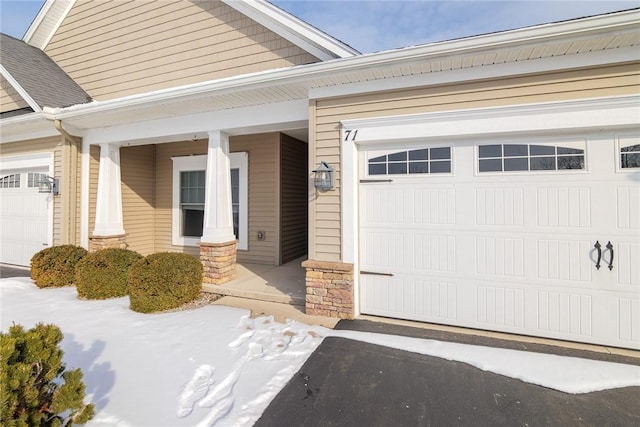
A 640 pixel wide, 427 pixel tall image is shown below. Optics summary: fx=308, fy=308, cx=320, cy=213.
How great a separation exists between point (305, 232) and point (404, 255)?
4.48 meters

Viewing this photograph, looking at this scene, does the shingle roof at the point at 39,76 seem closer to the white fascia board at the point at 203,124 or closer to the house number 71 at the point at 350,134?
the white fascia board at the point at 203,124

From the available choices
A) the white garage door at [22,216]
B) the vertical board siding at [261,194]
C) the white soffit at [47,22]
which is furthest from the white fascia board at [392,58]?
the white soffit at [47,22]

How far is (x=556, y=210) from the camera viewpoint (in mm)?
3520

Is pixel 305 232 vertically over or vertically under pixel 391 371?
over

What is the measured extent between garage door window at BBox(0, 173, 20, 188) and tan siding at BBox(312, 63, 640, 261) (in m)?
7.92

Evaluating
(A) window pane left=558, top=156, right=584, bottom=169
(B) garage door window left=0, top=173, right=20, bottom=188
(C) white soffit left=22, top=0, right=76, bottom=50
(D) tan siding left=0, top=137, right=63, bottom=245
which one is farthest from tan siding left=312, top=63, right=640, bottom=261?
(B) garage door window left=0, top=173, right=20, bottom=188

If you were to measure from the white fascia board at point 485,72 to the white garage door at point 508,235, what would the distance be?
2.57 ft

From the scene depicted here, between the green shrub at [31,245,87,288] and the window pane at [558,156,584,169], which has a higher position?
the window pane at [558,156,584,169]

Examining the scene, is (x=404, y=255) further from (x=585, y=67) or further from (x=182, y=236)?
(x=182, y=236)

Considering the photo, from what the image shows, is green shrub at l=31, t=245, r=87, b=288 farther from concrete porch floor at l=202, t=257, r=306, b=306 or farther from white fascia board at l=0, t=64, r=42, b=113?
white fascia board at l=0, t=64, r=42, b=113

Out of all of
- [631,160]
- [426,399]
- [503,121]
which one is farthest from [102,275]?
[631,160]

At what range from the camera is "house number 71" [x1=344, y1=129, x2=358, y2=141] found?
13.8 ft

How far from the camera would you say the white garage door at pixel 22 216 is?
23.1ft

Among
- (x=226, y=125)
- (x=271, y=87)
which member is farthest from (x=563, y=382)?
(x=226, y=125)
